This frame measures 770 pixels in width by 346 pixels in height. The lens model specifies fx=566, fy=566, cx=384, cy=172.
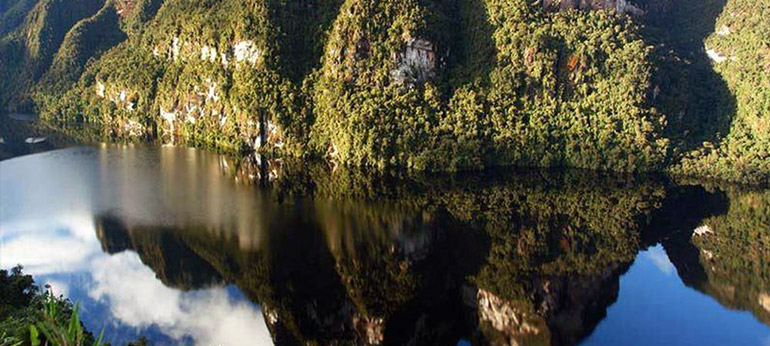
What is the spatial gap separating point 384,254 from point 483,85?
142 feet

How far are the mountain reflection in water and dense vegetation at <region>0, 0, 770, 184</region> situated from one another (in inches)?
331

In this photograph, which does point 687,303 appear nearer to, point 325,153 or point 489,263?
point 489,263

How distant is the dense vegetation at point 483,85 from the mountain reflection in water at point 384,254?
840cm

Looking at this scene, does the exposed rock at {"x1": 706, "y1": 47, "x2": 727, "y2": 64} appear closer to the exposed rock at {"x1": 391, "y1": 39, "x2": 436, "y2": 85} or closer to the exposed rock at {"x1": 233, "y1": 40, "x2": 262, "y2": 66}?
the exposed rock at {"x1": 391, "y1": 39, "x2": 436, "y2": 85}

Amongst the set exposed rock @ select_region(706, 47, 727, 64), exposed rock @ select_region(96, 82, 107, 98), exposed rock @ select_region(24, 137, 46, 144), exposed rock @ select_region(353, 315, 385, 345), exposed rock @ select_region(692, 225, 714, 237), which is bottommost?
exposed rock @ select_region(353, 315, 385, 345)

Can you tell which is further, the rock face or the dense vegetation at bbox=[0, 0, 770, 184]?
the rock face

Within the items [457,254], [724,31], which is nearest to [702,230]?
[457,254]

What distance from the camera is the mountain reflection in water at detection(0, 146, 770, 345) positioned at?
34.7m

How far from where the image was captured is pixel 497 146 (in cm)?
7419

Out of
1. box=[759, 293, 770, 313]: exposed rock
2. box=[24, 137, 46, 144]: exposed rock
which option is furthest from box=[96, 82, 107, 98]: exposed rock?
box=[759, 293, 770, 313]: exposed rock

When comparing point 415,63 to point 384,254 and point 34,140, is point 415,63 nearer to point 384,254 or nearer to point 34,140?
point 384,254

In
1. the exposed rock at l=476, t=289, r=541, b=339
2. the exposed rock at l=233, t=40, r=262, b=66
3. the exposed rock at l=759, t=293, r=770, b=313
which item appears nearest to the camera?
the exposed rock at l=476, t=289, r=541, b=339

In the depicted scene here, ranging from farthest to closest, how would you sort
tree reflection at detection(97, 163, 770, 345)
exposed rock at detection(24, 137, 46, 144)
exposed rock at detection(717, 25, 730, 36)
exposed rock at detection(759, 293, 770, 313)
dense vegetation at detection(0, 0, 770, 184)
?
exposed rock at detection(24, 137, 46, 144) → exposed rock at detection(717, 25, 730, 36) → dense vegetation at detection(0, 0, 770, 184) → exposed rock at detection(759, 293, 770, 313) → tree reflection at detection(97, 163, 770, 345)

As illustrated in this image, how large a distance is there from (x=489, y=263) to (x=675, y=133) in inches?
1836
